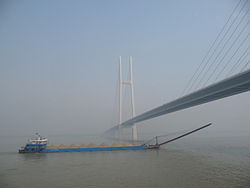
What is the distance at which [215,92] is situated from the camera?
24578mm

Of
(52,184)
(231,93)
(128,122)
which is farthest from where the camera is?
(128,122)

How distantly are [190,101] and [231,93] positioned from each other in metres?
7.12

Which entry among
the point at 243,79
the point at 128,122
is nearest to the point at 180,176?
the point at 243,79

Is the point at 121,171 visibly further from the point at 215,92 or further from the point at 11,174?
the point at 215,92

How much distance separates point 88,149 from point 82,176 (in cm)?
1685

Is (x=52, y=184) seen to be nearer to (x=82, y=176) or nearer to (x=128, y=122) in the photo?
(x=82, y=176)

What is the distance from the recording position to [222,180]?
1296cm

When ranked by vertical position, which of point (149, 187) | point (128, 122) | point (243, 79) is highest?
point (128, 122)

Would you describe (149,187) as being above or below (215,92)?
below

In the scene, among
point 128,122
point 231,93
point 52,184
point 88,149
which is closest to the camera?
point 52,184

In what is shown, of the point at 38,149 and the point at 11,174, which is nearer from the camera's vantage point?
the point at 11,174

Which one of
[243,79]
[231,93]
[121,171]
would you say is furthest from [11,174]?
[231,93]

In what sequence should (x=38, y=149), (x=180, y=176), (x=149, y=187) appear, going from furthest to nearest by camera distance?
(x=38, y=149) → (x=180, y=176) → (x=149, y=187)

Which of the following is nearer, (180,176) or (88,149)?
(180,176)
